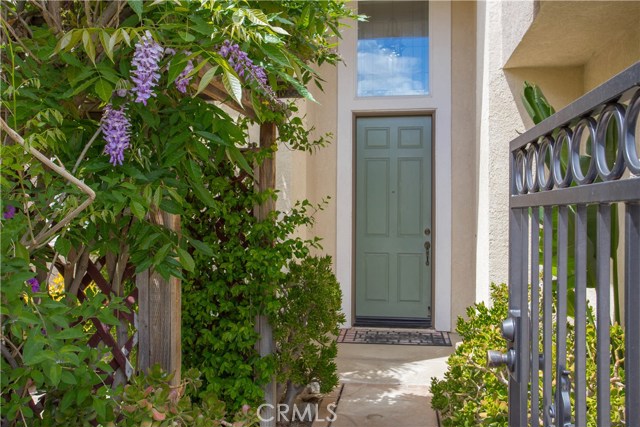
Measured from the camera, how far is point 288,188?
4453mm

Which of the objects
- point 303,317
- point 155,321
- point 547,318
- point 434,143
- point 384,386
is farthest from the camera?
point 434,143

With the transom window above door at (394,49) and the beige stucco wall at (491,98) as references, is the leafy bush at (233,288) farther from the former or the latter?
the transom window above door at (394,49)

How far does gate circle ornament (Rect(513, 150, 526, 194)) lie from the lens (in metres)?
1.40

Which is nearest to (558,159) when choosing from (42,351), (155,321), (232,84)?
(232,84)

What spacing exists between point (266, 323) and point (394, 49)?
3715mm

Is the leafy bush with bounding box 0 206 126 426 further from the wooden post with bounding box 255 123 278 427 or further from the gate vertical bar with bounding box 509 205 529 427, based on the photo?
the wooden post with bounding box 255 123 278 427

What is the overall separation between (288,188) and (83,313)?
324 cm

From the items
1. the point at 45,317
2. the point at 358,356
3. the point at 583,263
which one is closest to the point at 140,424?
the point at 45,317

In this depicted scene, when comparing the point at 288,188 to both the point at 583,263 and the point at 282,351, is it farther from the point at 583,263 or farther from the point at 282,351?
the point at 583,263

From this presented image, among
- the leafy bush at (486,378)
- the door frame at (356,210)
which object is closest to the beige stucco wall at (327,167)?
the door frame at (356,210)

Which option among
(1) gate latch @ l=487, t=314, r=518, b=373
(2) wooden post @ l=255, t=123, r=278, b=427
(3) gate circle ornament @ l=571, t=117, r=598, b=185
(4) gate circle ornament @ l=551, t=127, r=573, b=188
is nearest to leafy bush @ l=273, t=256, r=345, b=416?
(2) wooden post @ l=255, t=123, r=278, b=427

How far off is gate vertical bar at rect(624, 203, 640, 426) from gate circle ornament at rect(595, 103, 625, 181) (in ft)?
0.21

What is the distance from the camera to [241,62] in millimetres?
1315

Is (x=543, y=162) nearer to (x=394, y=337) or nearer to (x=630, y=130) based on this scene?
(x=630, y=130)
